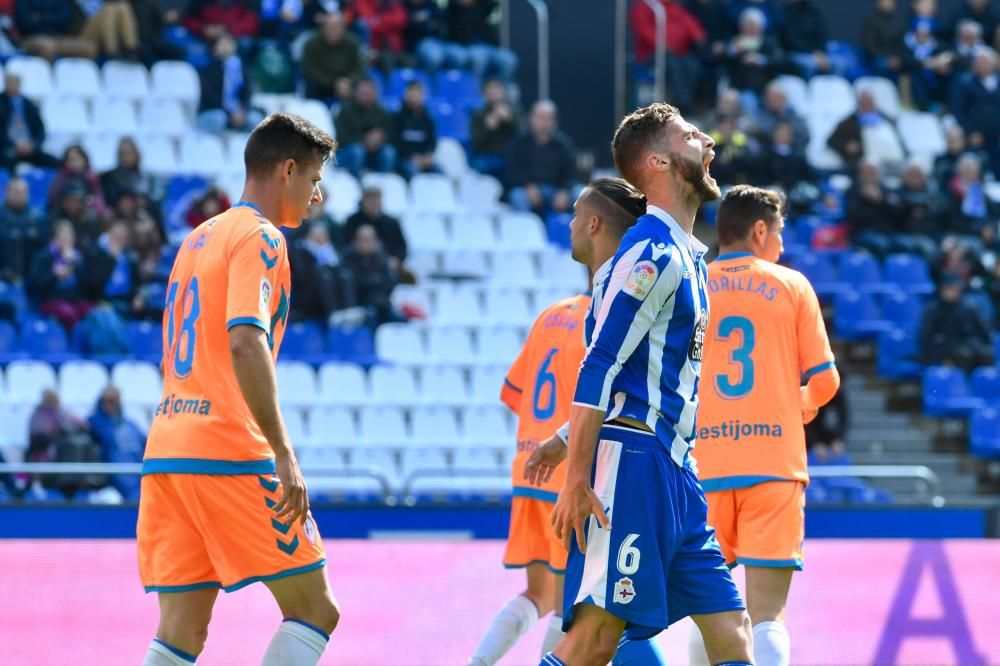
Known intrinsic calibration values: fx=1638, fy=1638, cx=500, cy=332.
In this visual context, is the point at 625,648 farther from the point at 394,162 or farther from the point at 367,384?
the point at 394,162

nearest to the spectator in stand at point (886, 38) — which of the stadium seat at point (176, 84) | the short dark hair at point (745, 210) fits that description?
the stadium seat at point (176, 84)

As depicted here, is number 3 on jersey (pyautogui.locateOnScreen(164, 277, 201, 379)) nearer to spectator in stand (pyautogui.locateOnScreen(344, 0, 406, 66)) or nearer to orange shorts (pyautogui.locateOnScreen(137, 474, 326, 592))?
orange shorts (pyautogui.locateOnScreen(137, 474, 326, 592))

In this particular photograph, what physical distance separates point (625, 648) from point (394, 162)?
12056 mm

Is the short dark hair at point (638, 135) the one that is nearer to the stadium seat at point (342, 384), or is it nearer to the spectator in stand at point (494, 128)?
the stadium seat at point (342, 384)

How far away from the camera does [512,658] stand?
806 centimetres

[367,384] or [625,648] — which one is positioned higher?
[367,384]

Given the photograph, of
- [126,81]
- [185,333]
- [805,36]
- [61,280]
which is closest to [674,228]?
[185,333]

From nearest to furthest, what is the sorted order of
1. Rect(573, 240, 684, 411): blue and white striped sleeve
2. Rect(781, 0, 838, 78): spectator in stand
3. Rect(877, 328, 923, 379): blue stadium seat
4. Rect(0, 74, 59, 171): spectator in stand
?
1. Rect(573, 240, 684, 411): blue and white striped sleeve
2. Rect(877, 328, 923, 379): blue stadium seat
3. Rect(0, 74, 59, 171): spectator in stand
4. Rect(781, 0, 838, 78): spectator in stand

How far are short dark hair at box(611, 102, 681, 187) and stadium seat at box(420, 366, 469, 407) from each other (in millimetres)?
8733

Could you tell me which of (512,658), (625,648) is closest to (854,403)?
(512,658)

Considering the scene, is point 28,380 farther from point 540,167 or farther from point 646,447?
point 646,447

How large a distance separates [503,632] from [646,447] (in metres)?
2.41

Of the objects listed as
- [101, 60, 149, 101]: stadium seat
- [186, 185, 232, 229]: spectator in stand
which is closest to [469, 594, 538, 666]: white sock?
[186, 185, 232, 229]: spectator in stand

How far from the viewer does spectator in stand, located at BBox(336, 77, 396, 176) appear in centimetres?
1636
